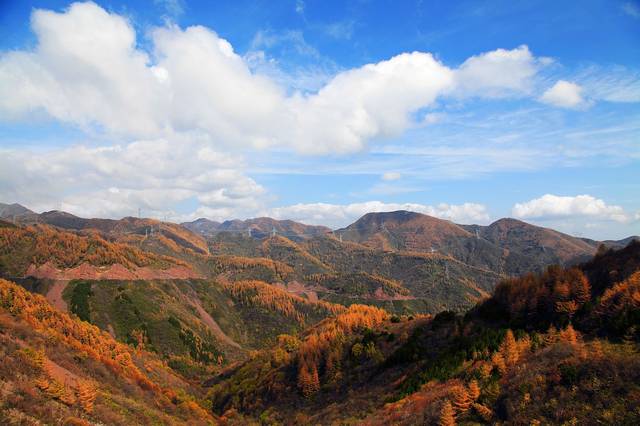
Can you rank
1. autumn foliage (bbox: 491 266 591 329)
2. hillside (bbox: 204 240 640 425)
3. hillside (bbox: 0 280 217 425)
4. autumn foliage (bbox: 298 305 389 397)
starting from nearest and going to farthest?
hillside (bbox: 0 280 217 425) < hillside (bbox: 204 240 640 425) < autumn foliage (bbox: 491 266 591 329) < autumn foliage (bbox: 298 305 389 397)

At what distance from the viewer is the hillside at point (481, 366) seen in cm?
4141

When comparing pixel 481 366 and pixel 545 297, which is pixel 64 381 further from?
pixel 545 297

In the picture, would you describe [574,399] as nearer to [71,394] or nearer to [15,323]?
[71,394]

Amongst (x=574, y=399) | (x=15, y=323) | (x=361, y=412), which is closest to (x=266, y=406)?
(x=361, y=412)

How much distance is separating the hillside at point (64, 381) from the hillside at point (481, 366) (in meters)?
31.5

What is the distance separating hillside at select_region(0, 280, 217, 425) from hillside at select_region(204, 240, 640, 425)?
31.5m

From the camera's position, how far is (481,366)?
58.6 m

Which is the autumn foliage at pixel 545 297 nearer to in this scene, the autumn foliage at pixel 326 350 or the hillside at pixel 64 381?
the autumn foliage at pixel 326 350

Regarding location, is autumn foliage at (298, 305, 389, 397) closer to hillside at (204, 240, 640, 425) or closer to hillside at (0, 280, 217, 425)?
hillside at (204, 240, 640, 425)

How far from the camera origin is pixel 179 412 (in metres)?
76.9

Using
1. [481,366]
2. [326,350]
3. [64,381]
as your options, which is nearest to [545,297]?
[481,366]

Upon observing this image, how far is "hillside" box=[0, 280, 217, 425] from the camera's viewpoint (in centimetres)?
3700

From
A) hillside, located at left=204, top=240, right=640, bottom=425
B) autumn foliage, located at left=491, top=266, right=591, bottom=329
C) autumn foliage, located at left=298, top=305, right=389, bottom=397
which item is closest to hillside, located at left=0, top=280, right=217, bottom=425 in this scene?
autumn foliage, located at left=298, top=305, right=389, bottom=397

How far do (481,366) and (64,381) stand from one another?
60.5 metres
